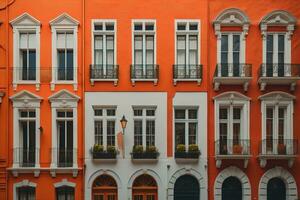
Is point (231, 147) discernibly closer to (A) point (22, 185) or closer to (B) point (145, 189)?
(B) point (145, 189)

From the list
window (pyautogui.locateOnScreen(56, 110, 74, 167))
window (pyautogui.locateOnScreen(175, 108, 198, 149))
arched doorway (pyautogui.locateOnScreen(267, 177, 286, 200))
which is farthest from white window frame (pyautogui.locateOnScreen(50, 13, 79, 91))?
arched doorway (pyautogui.locateOnScreen(267, 177, 286, 200))

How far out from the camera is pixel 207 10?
24.1 m

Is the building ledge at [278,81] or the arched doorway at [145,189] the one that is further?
the arched doorway at [145,189]

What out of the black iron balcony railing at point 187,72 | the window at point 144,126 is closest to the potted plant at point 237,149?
the black iron balcony railing at point 187,72

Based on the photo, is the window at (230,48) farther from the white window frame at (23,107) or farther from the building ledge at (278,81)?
the white window frame at (23,107)

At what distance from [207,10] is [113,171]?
9183 mm

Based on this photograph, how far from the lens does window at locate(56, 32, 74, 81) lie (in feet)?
78.4

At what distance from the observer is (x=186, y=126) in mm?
23859

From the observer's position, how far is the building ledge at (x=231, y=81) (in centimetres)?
2327

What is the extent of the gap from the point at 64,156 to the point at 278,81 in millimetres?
11023

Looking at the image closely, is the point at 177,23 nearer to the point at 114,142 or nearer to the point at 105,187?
the point at 114,142

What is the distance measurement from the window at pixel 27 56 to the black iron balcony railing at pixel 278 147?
1176 centimetres

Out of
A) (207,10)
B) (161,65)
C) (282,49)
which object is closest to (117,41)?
(161,65)

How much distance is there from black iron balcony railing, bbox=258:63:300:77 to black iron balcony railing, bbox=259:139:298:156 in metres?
3.23
